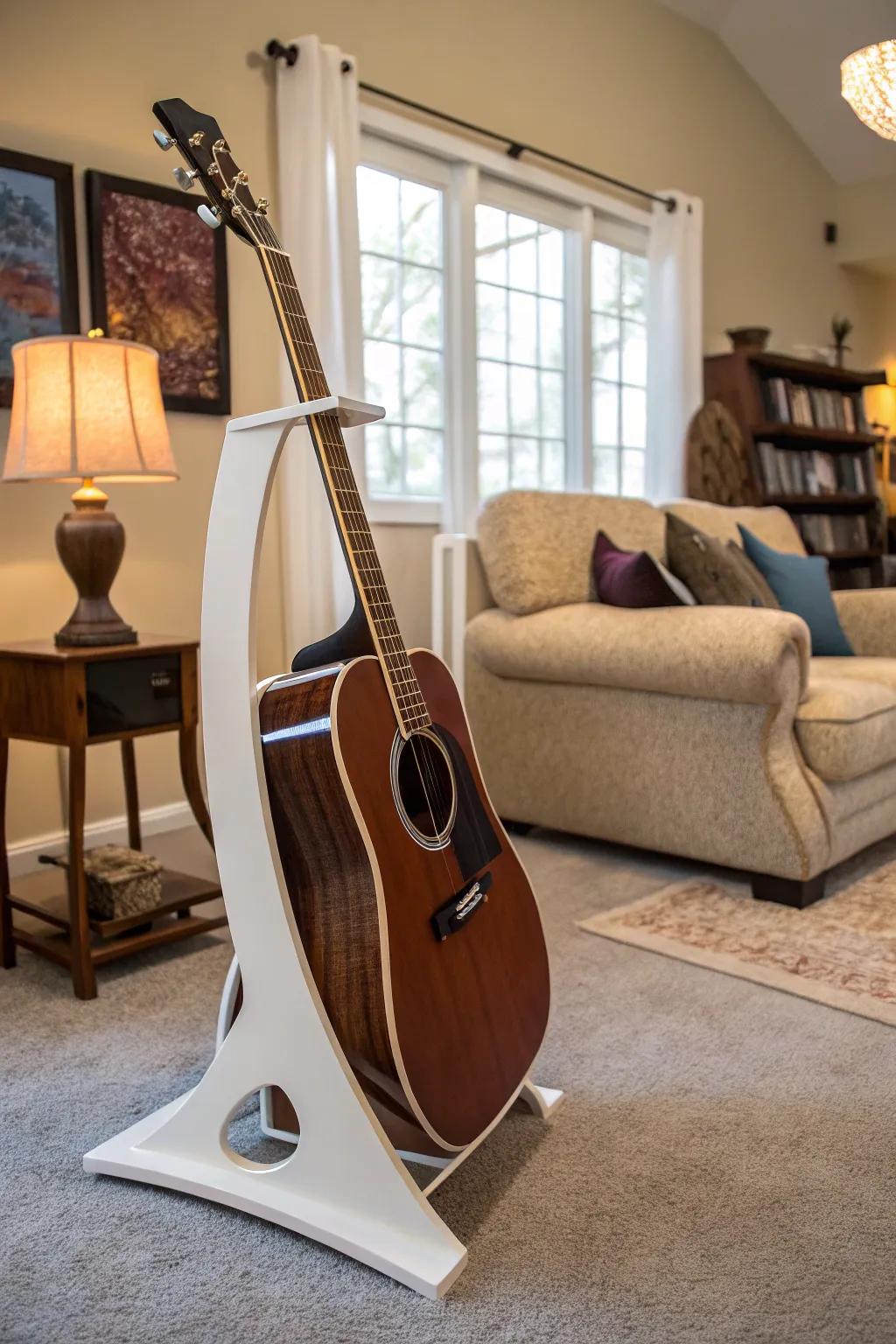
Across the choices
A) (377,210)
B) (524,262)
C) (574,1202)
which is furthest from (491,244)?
(574,1202)

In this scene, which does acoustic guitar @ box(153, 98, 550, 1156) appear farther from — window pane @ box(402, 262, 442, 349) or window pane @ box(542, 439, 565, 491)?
window pane @ box(542, 439, 565, 491)

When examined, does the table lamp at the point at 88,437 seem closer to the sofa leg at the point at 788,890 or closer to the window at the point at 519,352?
the sofa leg at the point at 788,890

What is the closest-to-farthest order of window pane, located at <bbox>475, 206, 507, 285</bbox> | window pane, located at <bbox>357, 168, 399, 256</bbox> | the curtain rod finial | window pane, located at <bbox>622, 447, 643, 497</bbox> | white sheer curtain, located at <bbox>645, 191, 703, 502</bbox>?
the curtain rod finial → window pane, located at <bbox>357, 168, 399, 256</bbox> → window pane, located at <bbox>475, 206, 507, 285</bbox> → white sheer curtain, located at <bbox>645, 191, 703, 502</bbox> → window pane, located at <bbox>622, 447, 643, 497</bbox>

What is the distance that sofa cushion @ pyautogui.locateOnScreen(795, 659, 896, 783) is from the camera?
237 cm

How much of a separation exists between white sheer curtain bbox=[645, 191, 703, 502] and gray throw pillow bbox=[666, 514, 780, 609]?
172cm

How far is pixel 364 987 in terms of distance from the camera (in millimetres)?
1213

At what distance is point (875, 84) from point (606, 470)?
66.5 inches

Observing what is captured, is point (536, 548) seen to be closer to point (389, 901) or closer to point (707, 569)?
point (707, 569)

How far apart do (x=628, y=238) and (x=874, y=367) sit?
2.55 m

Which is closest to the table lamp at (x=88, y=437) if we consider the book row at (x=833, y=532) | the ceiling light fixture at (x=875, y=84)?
the ceiling light fixture at (x=875, y=84)

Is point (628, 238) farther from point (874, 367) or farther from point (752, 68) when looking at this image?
point (874, 367)

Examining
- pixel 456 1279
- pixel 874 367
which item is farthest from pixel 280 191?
pixel 874 367

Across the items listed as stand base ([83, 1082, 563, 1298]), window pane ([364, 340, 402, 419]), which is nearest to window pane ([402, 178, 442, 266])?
window pane ([364, 340, 402, 419])

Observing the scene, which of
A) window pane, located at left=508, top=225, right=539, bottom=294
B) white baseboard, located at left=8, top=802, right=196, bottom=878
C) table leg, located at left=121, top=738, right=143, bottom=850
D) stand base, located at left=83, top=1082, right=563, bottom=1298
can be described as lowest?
stand base, located at left=83, top=1082, right=563, bottom=1298
